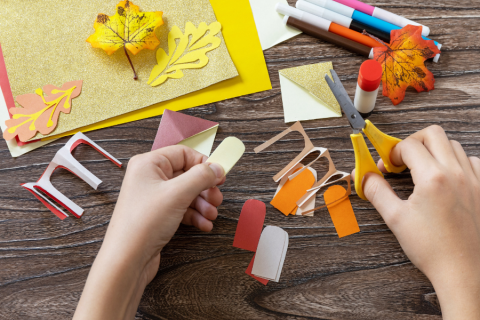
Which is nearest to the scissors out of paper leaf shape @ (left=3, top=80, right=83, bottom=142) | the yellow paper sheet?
the yellow paper sheet

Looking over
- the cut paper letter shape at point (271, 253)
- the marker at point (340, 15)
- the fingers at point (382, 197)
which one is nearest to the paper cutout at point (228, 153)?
the cut paper letter shape at point (271, 253)

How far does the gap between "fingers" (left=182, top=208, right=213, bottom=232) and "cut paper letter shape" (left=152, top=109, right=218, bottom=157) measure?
146 mm

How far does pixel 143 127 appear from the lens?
2.57ft

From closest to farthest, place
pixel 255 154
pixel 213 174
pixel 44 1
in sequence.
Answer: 1. pixel 213 174
2. pixel 255 154
3. pixel 44 1

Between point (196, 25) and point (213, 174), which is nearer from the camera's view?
point (213, 174)

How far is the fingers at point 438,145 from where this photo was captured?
1.95 feet

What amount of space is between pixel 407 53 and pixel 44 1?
0.90 meters

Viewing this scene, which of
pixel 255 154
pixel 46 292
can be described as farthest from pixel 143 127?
pixel 46 292

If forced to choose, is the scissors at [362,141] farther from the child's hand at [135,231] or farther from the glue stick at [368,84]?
the child's hand at [135,231]

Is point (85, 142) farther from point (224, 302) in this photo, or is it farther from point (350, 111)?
point (350, 111)

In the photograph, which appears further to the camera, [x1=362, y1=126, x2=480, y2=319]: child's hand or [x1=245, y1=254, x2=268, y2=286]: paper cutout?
[x1=245, y1=254, x2=268, y2=286]: paper cutout

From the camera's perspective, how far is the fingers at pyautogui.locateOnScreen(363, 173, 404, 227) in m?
0.60

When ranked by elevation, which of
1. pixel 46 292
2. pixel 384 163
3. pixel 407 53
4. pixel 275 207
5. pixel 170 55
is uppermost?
pixel 407 53

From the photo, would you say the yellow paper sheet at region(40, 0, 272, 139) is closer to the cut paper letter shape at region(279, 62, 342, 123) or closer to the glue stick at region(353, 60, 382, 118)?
the cut paper letter shape at region(279, 62, 342, 123)
